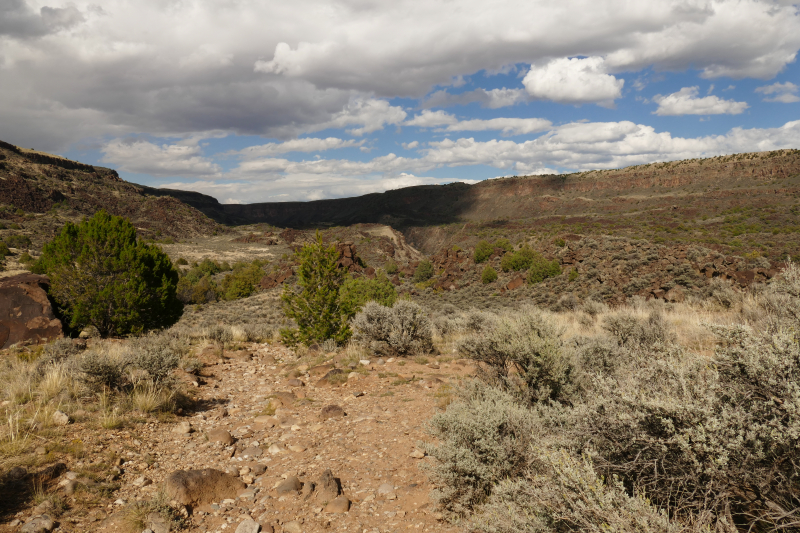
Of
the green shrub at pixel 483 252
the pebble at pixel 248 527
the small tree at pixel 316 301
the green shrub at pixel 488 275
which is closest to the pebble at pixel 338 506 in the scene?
the pebble at pixel 248 527

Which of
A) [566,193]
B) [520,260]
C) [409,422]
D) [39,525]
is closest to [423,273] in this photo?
[520,260]

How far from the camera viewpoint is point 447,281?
33938mm

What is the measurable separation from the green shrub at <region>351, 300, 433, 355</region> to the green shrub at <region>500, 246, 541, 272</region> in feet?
67.2

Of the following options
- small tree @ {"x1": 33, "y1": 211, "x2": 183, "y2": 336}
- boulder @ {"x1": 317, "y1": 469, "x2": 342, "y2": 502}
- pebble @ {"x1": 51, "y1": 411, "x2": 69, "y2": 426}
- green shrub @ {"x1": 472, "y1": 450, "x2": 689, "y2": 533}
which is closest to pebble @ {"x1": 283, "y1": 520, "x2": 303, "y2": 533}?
boulder @ {"x1": 317, "y1": 469, "x2": 342, "y2": 502}

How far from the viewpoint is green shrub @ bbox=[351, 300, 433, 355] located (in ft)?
32.4

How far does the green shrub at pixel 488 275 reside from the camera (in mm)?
30172

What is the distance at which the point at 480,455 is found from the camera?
3.47 metres

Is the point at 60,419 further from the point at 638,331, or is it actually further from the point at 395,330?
the point at 638,331

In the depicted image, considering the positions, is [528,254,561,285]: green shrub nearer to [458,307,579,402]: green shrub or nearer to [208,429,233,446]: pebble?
[458,307,579,402]: green shrub

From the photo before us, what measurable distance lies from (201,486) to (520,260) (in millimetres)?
28360

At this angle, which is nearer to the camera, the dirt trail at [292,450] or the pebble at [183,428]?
the dirt trail at [292,450]

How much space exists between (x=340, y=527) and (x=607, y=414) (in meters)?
2.57

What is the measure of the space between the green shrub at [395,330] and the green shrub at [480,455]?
19.8 ft

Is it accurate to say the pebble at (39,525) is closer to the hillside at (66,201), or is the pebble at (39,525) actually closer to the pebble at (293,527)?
the pebble at (293,527)
